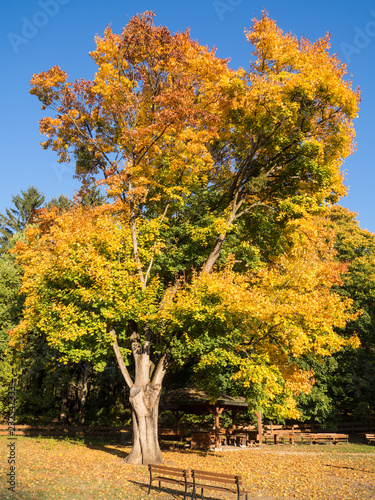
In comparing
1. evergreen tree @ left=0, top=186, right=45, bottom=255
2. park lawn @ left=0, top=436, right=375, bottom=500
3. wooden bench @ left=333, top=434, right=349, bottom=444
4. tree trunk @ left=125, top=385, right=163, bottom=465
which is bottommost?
wooden bench @ left=333, top=434, right=349, bottom=444

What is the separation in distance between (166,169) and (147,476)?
11359mm

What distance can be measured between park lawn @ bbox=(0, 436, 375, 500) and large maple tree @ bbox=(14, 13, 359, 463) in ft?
6.43

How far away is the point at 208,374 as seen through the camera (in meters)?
16.0

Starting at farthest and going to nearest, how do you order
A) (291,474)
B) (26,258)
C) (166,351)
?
(26,258) → (166,351) → (291,474)

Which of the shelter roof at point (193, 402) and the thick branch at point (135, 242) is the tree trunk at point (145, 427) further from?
the shelter roof at point (193, 402)

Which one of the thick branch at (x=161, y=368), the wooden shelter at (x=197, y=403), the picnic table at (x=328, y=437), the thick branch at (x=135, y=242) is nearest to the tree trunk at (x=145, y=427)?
the thick branch at (x=161, y=368)

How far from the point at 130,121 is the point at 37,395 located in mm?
19810

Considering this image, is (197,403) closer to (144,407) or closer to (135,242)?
(144,407)

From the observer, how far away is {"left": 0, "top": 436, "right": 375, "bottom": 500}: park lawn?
9648 mm

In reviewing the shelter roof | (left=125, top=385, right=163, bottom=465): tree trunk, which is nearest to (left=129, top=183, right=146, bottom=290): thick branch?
(left=125, top=385, right=163, bottom=465): tree trunk

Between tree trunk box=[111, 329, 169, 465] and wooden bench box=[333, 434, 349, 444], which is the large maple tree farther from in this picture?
wooden bench box=[333, 434, 349, 444]

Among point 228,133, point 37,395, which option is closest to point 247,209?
point 228,133

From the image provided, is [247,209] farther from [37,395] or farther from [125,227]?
[37,395]

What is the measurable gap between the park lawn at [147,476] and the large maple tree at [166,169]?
6.43 feet
